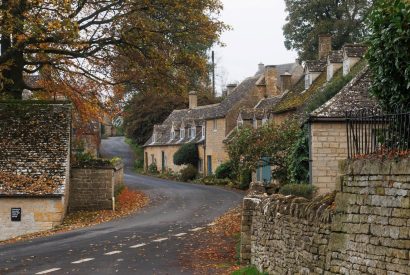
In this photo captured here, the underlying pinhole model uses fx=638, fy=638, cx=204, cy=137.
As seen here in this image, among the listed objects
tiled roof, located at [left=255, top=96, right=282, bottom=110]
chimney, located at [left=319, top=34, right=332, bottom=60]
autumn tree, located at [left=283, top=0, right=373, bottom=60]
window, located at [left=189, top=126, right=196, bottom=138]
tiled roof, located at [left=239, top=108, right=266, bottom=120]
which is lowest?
window, located at [left=189, top=126, right=196, bottom=138]

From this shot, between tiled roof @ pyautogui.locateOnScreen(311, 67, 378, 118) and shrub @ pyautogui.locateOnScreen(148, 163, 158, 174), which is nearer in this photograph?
tiled roof @ pyautogui.locateOnScreen(311, 67, 378, 118)

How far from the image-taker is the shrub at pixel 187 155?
57.7 metres

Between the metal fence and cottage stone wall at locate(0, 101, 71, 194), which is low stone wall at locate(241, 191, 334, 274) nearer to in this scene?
the metal fence

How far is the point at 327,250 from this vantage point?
10.6m

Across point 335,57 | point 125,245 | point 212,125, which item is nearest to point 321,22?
point 212,125

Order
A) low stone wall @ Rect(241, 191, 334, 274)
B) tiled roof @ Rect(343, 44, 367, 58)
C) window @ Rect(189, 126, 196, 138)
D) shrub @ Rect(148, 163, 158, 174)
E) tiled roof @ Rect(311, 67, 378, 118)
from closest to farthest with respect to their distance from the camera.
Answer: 1. low stone wall @ Rect(241, 191, 334, 274)
2. tiled roof @ Rect(311, 67, 378, 118)
3. tiled roof @ Rect(343, 44, 367, 58)
4. window @ Rect(189, 126, 196, 138)
5. shrub @ Rect(148, 163, 158, 174)

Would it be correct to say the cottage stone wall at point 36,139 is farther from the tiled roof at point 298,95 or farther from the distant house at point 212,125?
the distant house at point 212,125

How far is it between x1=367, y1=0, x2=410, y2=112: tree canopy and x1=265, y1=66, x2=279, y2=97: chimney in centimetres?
3982

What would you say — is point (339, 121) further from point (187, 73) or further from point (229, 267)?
point (229, 267)

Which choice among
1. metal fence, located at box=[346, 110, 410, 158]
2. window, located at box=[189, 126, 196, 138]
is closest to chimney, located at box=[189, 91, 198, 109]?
window, located at box=[189, 126, 196, 138]

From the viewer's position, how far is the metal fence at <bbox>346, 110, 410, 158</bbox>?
8961 millimetres

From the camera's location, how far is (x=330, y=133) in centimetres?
2528

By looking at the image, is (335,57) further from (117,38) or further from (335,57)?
(117,38)

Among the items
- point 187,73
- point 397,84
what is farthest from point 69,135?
point 397,84
